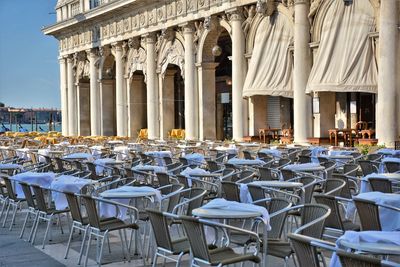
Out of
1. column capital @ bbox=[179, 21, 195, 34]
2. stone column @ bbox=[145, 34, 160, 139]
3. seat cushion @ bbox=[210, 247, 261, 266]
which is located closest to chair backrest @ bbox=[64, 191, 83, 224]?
seat cushion @ bbox=[210, 247, 261, 266]

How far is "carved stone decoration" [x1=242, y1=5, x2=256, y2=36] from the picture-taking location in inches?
1147

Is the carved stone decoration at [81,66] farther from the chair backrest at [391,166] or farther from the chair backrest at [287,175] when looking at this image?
the chair backrest at [287,175]

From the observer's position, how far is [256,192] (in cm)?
882

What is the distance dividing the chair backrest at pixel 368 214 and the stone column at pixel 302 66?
18.5m

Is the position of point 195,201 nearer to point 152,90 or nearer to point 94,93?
point 152,90

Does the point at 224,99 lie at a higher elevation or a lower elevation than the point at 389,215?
higher

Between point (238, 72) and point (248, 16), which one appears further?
point (238, 72)

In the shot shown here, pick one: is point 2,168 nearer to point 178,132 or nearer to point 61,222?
point 61,222

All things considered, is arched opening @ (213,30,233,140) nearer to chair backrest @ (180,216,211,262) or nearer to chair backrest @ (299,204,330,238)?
chair backrest @ (299,204,330,238)

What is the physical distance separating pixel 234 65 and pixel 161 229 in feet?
77.3

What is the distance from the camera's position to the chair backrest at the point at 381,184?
9703mm

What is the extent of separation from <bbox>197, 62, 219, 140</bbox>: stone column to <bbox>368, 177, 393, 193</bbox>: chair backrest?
23388 mm

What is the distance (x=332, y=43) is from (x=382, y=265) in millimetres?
21130

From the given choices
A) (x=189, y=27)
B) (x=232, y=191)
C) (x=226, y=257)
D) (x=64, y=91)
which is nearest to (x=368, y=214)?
(x=226, y=257)
